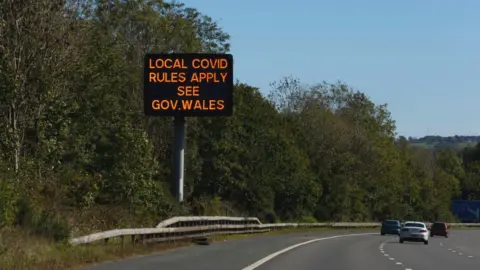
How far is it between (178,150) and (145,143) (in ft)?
8.17

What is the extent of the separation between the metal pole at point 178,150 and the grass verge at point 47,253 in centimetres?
1469

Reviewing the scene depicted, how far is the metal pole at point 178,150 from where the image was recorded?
40.7 m

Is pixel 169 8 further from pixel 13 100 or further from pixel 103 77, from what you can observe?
pixel 13 100

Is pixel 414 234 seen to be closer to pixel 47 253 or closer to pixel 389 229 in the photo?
pixel 389 229

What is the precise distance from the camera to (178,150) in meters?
41.8

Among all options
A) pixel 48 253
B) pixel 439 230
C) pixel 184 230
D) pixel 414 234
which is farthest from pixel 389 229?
pixel 48 253

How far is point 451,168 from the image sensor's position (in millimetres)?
181875

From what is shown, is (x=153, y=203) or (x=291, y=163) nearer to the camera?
(x=153, y=203)

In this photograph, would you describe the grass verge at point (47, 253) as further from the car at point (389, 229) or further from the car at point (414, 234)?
the car at point (389, 229)

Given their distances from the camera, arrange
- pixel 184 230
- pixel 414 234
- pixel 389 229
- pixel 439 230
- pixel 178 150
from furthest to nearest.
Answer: pixel 439 230 → pixel 389 229 → pixel 414 234 → pixel 178 150 → pixel 184 230

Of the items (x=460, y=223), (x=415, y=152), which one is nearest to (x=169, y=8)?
(x=460, y=223)

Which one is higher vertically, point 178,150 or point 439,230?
point 178,150

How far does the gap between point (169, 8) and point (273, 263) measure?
42003 millimetres

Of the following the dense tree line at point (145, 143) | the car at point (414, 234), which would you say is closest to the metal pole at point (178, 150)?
the dense tree line at point (145, 143)
